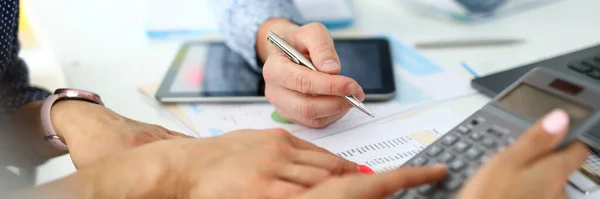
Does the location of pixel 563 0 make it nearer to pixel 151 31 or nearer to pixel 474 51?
pixel 474 51

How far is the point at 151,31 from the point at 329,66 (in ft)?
1.11

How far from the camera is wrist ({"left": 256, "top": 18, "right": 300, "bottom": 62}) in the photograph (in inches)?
23.5

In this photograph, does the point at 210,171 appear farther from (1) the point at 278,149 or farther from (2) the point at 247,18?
(2) the point at 247,18

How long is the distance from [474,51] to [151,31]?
0.42 meters

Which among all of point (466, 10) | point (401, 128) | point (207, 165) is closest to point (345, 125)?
point (401, 128)

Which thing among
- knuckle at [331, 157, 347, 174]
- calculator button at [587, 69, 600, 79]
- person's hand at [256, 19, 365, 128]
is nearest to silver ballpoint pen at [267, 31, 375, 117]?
person's hand at [256, 19, 365, 128]

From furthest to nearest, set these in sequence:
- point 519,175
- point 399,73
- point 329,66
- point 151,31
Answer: point 151,31 → point 399,73 → point 329,66 → point 519,175

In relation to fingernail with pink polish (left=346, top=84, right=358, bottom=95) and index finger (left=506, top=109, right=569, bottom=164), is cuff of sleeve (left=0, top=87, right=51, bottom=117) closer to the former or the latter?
fingernail with pink polish (left=346, top=84, right=358, bottom=95)

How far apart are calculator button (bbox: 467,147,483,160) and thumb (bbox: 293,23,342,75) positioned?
6.0 inches

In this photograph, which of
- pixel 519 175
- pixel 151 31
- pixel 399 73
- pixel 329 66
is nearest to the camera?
pixel 519 175

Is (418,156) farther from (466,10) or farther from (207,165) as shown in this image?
(466,10)

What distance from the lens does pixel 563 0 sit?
0.76 m

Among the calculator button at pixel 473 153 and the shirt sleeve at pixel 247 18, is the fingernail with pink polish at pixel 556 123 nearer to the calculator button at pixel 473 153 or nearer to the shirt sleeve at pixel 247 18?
the calculator button at pixel 473 153

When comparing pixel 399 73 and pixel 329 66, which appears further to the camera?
pixel 399 73
